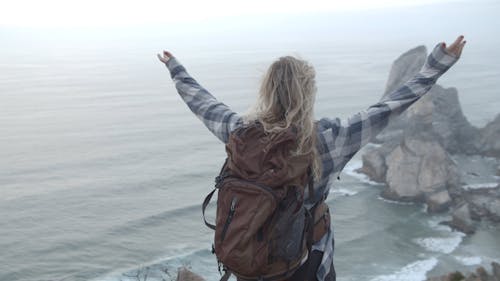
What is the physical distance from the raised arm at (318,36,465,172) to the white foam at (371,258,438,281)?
2690cm

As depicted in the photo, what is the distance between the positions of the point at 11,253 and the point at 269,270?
33.9 meters

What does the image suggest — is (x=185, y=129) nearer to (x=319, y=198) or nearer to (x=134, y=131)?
(x=134, y=131)

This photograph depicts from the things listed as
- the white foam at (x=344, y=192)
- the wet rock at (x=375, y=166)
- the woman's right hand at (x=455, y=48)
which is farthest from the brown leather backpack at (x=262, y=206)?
the wet rock at (x=375, y=166)

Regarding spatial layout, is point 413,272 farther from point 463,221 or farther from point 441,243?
point 463,221

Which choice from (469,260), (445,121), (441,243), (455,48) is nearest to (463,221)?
(441,243)

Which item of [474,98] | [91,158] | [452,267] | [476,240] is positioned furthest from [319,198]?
[474,98]

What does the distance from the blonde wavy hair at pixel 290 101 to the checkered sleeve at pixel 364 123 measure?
0.63ft

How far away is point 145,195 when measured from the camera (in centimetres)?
4481

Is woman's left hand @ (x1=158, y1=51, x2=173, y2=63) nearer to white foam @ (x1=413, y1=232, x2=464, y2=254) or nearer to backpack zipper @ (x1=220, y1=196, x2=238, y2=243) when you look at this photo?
backpack zipper @ (x1=220, y1=196, x2=238, y2=243)

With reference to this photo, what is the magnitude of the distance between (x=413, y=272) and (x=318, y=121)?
1138 inches

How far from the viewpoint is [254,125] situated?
3.24 meters

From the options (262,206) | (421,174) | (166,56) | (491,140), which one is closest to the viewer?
(262,206)

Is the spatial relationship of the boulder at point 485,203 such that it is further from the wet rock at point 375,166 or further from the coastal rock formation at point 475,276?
the coastal rock formation at point 475,276

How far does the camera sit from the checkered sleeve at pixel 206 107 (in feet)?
12.7
